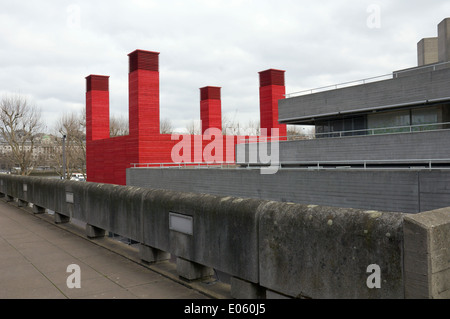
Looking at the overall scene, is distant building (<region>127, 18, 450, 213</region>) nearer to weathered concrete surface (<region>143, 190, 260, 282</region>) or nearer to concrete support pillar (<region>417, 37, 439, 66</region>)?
weathered concrete surface (<region>143, 190, 260, 282</region>)

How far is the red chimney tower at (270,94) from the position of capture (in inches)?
1547

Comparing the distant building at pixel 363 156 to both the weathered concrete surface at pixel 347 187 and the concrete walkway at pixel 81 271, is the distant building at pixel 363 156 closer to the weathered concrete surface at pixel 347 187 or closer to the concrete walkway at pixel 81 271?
the weathered concrete surface at pixel 347 187

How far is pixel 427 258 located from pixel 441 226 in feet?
0.92

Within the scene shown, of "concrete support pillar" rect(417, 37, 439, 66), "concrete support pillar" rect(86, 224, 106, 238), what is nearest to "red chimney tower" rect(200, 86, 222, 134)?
"concrete support pillar" rect(417, 37, 439, 66)

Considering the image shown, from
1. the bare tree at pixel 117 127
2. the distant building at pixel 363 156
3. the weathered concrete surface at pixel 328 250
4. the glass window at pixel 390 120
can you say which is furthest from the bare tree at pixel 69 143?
the weathered concrete surface at pixel 328 250

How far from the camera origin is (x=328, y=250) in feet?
11.2

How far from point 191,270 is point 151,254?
1233mm

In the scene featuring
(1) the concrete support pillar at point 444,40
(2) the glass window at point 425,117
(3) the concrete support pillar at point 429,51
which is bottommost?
(2) the glass window at point 425,117

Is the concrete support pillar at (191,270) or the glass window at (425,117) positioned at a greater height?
the glass window at (425,117)

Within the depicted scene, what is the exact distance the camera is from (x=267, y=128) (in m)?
40.0

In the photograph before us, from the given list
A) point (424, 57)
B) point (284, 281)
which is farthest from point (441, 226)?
point (424, 57)

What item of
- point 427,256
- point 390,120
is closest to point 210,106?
point 390,120

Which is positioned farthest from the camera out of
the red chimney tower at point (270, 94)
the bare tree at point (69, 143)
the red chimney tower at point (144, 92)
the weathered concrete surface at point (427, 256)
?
the bare tree at point (69, 143)

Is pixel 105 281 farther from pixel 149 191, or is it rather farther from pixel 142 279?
pixel 149 191
